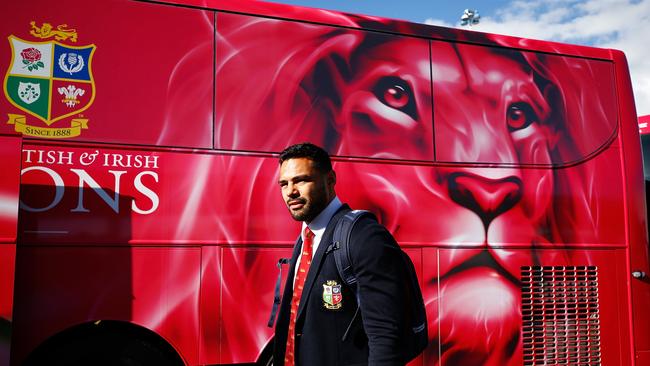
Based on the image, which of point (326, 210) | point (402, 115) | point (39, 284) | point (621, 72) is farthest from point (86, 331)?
point (621, 72)

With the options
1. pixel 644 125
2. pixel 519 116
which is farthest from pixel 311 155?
pixel 644 125

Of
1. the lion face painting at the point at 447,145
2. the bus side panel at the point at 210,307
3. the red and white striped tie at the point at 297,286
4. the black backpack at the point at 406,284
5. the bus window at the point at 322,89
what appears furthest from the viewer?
the lion face painting at the point at 447,145

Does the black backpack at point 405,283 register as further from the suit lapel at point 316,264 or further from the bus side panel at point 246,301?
the bus side panel at point 246,301

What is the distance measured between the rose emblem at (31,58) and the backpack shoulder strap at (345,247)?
8.84ft

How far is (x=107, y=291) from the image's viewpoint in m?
4.04

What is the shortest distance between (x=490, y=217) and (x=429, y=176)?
607 mm

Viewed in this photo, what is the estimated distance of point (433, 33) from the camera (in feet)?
16.8

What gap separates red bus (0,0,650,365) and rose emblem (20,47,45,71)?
4cm

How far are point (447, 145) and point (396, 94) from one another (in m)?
0.56

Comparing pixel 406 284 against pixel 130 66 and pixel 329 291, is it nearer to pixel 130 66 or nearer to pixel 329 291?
pixel 329 291

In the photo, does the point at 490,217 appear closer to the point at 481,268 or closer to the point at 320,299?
the point at 481,268

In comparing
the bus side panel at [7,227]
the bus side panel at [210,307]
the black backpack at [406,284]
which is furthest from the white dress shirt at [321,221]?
the bus side panel at [7,227]

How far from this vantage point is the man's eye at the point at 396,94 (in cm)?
487

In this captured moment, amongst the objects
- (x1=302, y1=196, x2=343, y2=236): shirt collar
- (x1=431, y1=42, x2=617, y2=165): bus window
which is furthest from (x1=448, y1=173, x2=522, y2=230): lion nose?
(x1=302, y1=196, x2=343, y2=236): shirt collar
